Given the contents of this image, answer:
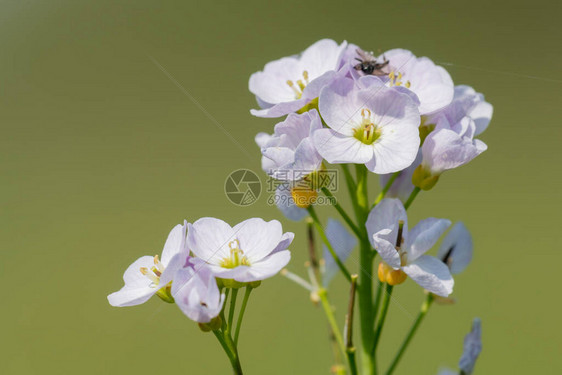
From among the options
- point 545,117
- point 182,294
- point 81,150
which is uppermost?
point 182,294

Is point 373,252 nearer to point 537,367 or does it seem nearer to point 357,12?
point 537,367

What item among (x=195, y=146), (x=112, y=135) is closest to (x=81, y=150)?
(x=112, y=135)

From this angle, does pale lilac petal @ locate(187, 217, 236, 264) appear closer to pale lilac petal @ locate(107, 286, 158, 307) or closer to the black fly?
pale lilac petal @ locate(107, 286, 158, 307)

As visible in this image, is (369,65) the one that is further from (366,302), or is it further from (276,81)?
(366,302)

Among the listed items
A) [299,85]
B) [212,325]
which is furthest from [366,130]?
[212,325]

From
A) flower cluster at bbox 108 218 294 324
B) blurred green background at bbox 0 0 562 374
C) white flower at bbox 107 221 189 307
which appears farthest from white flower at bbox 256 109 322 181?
blurred green background at bbox 0 0 562 374

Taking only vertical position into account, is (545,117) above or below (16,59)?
below

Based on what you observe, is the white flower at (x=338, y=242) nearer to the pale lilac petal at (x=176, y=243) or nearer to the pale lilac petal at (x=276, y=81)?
the pale lilac petal at (x=276, y=81)
